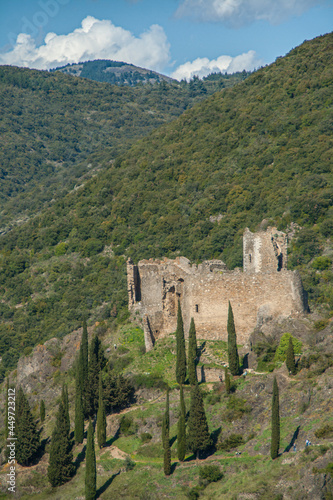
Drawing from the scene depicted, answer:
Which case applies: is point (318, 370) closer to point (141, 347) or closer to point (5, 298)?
point (141, 347)

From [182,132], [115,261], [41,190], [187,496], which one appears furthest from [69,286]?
[41,190]

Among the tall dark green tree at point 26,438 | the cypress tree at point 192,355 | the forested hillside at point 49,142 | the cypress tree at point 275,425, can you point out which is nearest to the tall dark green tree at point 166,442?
the cypress tree at point 192,355

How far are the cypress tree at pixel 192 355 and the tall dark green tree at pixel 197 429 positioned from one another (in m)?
4.34

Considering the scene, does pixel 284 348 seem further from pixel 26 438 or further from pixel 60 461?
pixel 26 438

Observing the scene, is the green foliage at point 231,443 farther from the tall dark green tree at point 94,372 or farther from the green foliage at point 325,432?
the tall dark green tree at point 94,372

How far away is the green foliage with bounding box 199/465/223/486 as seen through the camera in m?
33.5

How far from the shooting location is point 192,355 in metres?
42.2

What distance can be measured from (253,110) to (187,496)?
7861cm

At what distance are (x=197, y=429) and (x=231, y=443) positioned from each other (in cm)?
198

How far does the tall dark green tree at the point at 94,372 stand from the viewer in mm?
42812

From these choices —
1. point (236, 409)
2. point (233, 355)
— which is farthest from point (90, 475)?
point (233, 355)

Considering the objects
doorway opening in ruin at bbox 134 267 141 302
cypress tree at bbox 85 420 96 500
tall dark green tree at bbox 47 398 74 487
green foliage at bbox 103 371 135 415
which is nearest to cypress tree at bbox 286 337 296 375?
green foliage at bbox 103 371 135 415

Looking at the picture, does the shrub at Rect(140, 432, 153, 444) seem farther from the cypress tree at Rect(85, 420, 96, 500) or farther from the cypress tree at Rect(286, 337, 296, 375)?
the cypress tree at Rect(286, 337, 296, 375)

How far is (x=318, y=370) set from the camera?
3834 centimetres
